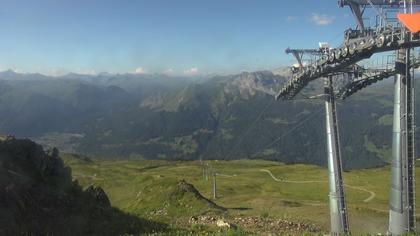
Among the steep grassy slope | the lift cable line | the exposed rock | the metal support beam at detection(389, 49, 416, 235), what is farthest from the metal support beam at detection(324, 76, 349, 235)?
the steep grassy slope

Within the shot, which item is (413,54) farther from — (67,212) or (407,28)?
(67,212)

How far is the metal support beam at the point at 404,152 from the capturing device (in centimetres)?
3547

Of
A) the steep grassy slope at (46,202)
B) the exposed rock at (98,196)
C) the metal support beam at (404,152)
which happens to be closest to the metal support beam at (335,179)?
the metal support beam at (404,152)

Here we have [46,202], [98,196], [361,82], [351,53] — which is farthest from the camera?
[361,82]

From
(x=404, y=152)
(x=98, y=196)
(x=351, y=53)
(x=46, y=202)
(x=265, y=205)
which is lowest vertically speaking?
(x=265, y=205)

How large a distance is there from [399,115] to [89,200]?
22214mm

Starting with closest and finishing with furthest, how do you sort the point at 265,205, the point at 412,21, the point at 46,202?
the point at 46,202
the point at 412,21
the point at 265,205

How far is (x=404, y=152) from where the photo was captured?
35.5m

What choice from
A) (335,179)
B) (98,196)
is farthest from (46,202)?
(335,179)

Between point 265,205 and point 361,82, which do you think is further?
point 265,205

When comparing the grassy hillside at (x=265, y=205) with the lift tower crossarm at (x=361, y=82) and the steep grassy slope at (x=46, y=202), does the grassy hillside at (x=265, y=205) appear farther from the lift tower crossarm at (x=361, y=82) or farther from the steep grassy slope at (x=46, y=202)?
the lift tower crossarm at (x=361, y=82)

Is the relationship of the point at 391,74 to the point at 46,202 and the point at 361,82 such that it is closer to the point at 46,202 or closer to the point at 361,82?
the point at 361,82

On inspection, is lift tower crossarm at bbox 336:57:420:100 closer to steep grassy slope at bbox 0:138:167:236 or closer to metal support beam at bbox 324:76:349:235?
metal support beam at bbox 324:76:349:235

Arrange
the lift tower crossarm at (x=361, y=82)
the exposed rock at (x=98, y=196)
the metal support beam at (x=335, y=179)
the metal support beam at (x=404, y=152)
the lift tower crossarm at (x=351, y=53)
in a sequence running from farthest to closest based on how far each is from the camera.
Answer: the metal support beam at (x=335, y=179) → the lift tower crossarm at (x=361, y=82) → the exposed rock at (x=98, y=196) → the metal support beam at (x=404, y=152) → the lift tower crossarm at (x=351, y=53)
